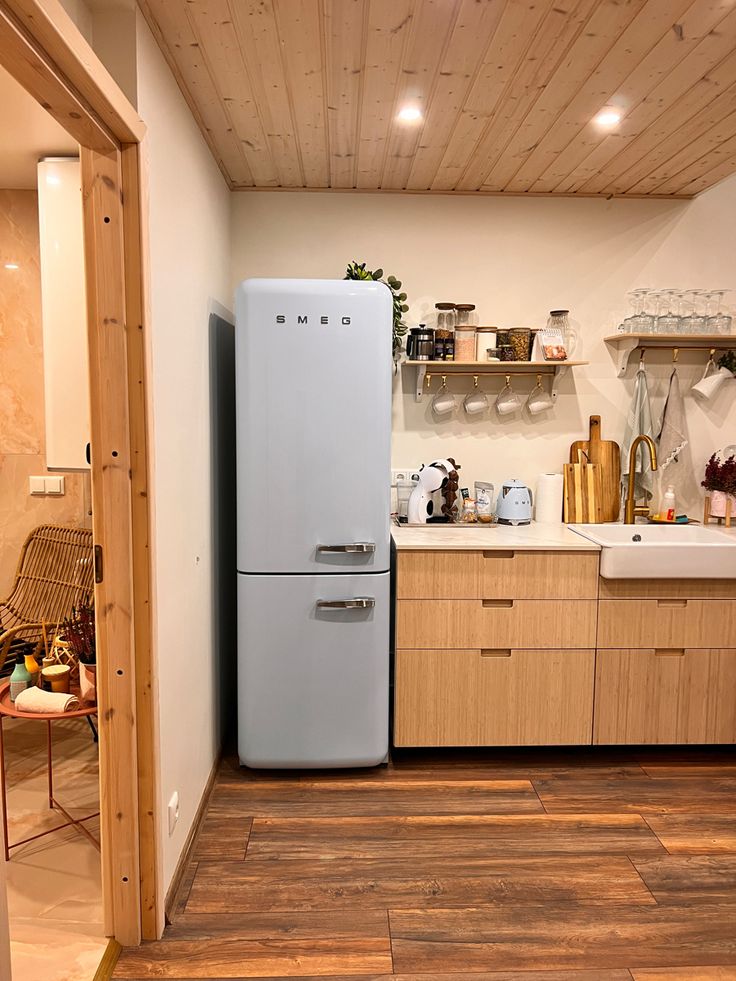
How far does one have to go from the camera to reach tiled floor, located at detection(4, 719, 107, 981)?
6.29 feet

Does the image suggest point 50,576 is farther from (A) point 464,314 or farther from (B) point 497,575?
(A) point 464,314

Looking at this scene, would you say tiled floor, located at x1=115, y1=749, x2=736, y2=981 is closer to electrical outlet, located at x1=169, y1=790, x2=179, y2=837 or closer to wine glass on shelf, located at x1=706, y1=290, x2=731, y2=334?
electrical outlet, located at x1=169, y1=790, x2=179, y2=837

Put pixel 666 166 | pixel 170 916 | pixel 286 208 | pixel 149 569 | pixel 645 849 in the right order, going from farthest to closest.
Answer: pixel 286 208 < pixel 666 166 < pixel 645 849 < pixel 170 916 < pixel 149 569

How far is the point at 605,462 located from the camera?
3.43 metres

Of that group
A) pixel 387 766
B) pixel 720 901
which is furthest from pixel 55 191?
pixel 720 901

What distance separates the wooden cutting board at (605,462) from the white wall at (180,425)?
5.67ft

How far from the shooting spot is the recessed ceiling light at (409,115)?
240 cm

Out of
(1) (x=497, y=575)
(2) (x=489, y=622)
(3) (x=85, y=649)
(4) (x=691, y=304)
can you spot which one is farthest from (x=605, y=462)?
(3) (x=85, y=649)

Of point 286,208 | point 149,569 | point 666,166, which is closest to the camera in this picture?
point 149,569

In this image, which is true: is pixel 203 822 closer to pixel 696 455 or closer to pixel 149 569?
pixel 149 569

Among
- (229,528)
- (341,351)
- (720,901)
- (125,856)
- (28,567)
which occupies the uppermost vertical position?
(341,351)

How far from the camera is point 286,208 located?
10.9 feet

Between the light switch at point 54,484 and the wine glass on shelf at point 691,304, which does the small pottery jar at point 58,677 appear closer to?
the light switch at point 54,484

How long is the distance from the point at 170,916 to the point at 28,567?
1.98 m
